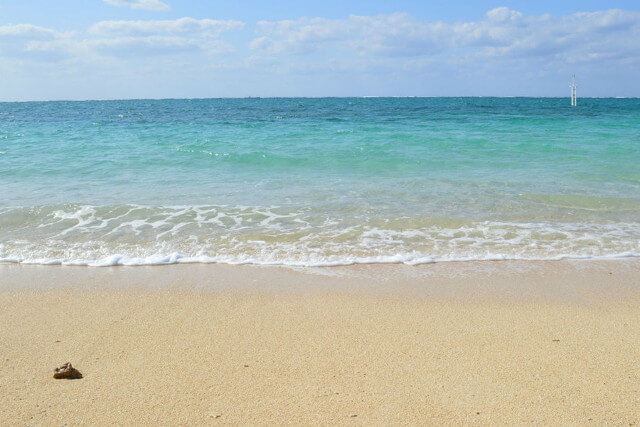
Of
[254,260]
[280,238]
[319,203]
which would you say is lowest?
[254,260]

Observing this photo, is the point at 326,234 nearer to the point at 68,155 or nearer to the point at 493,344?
the point at 493,344

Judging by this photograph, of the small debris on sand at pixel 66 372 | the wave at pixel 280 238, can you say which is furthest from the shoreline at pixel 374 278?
the small debris on sand at pixel 66 372

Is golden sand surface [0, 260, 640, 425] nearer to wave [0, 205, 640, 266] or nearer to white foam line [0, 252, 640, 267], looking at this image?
white foam line [0, 252, 640, 267]

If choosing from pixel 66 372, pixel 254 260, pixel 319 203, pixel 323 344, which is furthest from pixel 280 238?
pixel 66 372

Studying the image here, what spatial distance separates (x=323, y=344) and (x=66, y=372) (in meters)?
1.68

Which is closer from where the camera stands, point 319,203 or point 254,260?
point 254,260

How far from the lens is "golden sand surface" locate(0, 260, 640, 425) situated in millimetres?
2674

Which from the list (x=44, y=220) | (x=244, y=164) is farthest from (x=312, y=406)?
(x=244, y=164)

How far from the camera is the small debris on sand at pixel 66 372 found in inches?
117

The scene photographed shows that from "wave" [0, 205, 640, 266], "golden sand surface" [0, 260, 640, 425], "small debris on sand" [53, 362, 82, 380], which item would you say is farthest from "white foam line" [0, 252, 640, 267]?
"small debris on sand" [53, 362, 82, 380]

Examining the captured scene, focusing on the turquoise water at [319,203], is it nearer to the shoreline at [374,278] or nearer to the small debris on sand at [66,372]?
the shoreline at [374,278]

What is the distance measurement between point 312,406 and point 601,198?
742cm

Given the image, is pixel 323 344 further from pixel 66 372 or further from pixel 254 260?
pixel 254 260

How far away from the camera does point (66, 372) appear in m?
2.97
